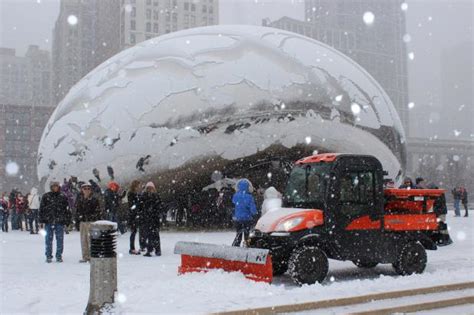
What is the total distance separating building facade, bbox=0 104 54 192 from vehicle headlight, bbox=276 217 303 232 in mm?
100612

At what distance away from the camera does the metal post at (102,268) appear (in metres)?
6.38

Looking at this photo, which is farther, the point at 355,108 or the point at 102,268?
the point at 355,108

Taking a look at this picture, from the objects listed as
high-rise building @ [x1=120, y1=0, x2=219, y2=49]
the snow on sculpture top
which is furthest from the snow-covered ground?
high-rise building @ [x1=120, y1=0, x2=219, y2=49]

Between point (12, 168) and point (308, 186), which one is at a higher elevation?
point (12, 168)

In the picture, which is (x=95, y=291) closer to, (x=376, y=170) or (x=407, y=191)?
(x=376, y=170)

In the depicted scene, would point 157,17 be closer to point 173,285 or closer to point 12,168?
point 12,168

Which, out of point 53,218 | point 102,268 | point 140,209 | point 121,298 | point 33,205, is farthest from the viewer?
point 33,205

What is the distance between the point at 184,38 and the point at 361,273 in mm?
12763

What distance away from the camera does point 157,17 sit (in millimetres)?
110188

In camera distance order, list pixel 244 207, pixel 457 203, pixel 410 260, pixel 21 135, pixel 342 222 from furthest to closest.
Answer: pixel 21 135 < pixel 457 203 < pixel 244 207 < pixel 410 260 < pixel 342 222

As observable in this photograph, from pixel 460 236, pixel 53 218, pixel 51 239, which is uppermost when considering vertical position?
pixel 53 218

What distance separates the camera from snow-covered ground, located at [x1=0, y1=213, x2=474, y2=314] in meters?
6.86

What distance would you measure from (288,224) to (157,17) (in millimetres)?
106991

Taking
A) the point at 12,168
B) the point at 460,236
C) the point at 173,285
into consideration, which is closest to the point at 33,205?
the point at 173,285
